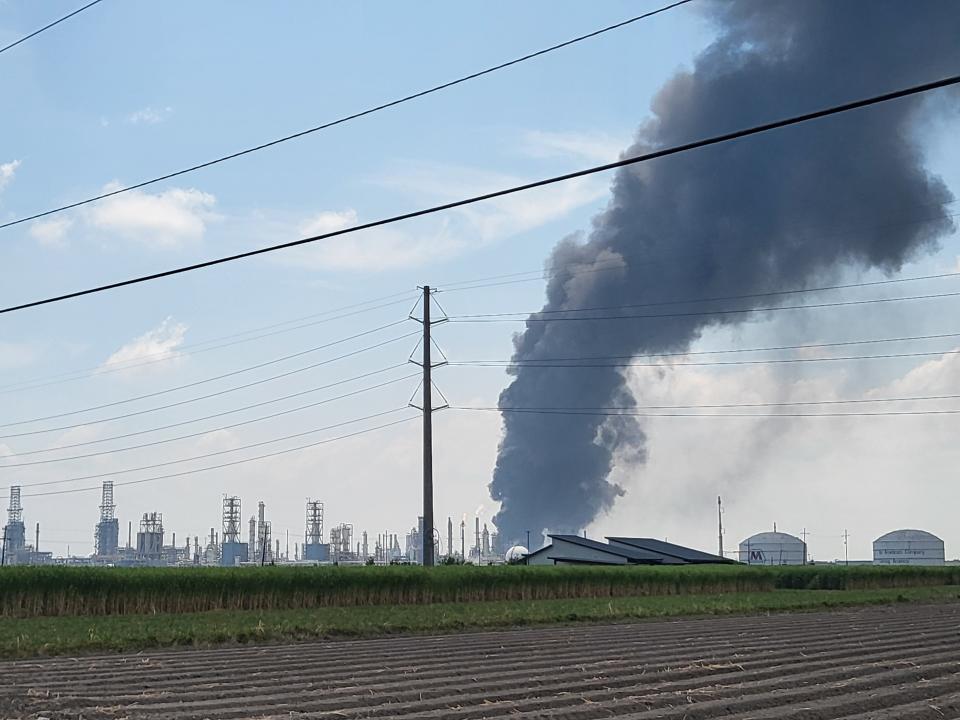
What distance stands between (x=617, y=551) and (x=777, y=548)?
342ft

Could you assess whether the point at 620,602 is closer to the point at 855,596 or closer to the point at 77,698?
the point at 855,596

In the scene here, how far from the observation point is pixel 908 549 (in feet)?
546

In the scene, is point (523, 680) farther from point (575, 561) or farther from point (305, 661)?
point (575, 561)

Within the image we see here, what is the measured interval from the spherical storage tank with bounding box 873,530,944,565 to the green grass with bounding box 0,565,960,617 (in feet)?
373

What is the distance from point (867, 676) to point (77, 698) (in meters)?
12.4

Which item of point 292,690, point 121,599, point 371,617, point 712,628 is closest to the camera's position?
point 292,690

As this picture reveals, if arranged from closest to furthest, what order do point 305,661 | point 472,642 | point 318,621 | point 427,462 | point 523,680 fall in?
point 523,680
point 305,661
point 472,642
point 318,621
point 427,462

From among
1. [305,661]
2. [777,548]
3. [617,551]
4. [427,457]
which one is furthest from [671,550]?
[777,548]

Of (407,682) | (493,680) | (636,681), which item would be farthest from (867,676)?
(407,682)

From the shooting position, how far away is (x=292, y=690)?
16.2m

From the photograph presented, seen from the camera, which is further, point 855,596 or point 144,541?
point 144,541

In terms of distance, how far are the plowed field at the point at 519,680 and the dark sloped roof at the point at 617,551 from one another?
4884 centimetres

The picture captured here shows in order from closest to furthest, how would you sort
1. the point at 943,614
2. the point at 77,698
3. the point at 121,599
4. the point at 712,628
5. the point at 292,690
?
the point at 77,698
the point at 292,690
the point at 712,628
the point at 121,599
the point at 943,614

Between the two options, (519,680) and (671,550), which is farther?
(671,550)
